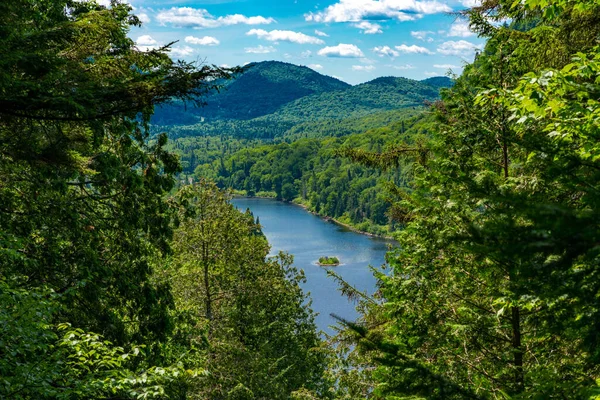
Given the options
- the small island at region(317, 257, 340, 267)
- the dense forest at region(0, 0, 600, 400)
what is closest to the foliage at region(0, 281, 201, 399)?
the dense forest at region(0, 0, 600, 400)

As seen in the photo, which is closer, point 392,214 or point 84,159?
point 84,159

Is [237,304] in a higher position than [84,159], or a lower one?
lower

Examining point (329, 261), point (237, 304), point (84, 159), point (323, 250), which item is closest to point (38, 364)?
point (84, 159)

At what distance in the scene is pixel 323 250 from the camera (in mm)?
104688

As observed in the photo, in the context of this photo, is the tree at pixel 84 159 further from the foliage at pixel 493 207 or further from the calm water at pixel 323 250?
the calm water at pixel 323 250

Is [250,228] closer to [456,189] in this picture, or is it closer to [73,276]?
[73,276]

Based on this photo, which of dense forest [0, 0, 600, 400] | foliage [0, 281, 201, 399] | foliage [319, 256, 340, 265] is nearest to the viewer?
dense forest [0, 0, 600, 400]

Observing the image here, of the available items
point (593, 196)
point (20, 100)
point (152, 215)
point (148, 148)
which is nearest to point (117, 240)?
point (152, 215)

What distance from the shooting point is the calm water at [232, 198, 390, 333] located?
6750 centimetres

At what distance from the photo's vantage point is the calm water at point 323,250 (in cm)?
6750

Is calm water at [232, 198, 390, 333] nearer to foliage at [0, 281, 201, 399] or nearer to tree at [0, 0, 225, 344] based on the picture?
tree at [0, 0, 225, 344]

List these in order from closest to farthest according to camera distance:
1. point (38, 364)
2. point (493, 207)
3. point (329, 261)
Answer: point (38, 364)
point (493, 207)
point (329, 261)

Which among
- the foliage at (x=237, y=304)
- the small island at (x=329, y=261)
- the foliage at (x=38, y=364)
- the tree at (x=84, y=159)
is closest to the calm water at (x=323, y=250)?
the small island at (x=329, y=261)

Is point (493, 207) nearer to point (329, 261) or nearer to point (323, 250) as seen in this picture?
point (329, 261)
